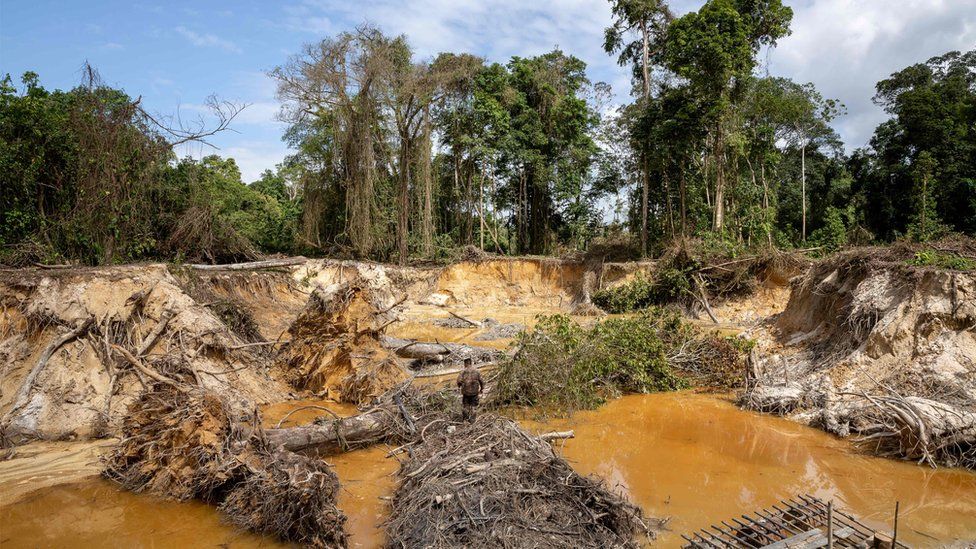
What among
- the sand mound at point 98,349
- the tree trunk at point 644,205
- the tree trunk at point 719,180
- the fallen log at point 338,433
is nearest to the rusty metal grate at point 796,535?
the fallen log at point 338,433

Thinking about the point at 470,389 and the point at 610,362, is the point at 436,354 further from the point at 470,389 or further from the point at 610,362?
the point at 470,389

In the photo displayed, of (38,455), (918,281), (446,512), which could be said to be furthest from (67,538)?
(918,281)

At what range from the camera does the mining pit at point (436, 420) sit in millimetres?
6039

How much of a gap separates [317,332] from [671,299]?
1423 centimetres

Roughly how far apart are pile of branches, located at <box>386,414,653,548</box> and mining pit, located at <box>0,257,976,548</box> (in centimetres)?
41

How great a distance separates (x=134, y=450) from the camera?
645 cm

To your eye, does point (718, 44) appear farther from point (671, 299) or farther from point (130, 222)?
point (130, 222)

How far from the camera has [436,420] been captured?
25.3 ft

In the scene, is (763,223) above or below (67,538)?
above

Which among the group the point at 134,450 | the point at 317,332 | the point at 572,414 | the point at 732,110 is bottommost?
the point at 572,414

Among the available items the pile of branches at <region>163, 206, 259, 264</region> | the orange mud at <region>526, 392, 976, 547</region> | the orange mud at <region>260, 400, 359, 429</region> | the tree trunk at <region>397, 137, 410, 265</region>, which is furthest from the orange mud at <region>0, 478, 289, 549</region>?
the tree trunk at <region>397, 137, 410, 265</region>

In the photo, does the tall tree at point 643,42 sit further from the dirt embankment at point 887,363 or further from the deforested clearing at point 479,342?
the dirt embankment at point 887,363

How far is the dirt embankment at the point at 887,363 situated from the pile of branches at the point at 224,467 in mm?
7639

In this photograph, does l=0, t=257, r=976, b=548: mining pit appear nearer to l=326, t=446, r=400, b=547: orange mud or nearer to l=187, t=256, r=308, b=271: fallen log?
l=326, t=446, r=400, b=547: orange mud
